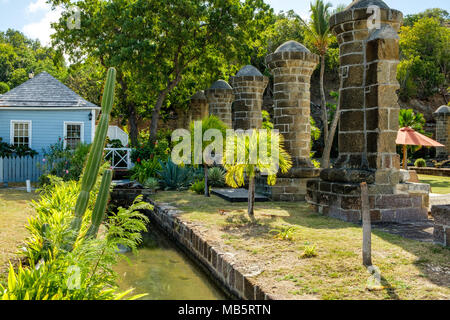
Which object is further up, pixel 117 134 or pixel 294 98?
pixel 117 134

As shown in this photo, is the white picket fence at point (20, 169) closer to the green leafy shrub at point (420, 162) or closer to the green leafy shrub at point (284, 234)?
the green leafy shrub at point (284, 234)

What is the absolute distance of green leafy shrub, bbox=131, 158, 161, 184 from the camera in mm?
15342

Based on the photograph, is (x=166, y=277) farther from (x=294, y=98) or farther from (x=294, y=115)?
(x=294, y=98)

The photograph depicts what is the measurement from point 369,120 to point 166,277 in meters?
4.86

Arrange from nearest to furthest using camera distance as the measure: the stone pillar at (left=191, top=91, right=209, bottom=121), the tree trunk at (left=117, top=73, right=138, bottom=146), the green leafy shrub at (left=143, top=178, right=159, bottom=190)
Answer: the green leafy shrub at (left=143, top=178, right=159, bottom=190), the stone pillar at (left=191, top=91, right=209, bottom=121), the tree trunk at (left=117, top=73, right=138, bottom=146)

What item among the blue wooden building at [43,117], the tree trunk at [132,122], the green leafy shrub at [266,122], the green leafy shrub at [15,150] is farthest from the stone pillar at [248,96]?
the tree trunk at [132,122]

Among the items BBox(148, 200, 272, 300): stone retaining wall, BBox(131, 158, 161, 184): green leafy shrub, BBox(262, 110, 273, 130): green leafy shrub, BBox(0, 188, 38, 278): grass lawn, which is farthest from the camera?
BBox(262, 110, 273, 130): green leafy shrub

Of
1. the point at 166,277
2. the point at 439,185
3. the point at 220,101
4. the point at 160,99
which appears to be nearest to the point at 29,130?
the point at 160,99

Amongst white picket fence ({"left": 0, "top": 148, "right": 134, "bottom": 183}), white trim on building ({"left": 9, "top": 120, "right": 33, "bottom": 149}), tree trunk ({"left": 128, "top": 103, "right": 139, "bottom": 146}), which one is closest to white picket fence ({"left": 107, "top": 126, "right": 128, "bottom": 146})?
tree trunk ({"left": 128, "top": 103, "right": 139, "bottom": 146})

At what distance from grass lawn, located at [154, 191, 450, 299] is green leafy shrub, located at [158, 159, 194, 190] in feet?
19.9

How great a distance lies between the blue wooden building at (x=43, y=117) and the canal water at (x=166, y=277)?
36.5 feet

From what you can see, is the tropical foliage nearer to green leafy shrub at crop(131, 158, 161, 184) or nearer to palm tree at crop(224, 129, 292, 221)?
green leafy shrub at crop(131, 158, 161, 184)

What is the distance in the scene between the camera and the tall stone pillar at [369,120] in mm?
7793

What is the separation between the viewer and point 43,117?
1750cm
